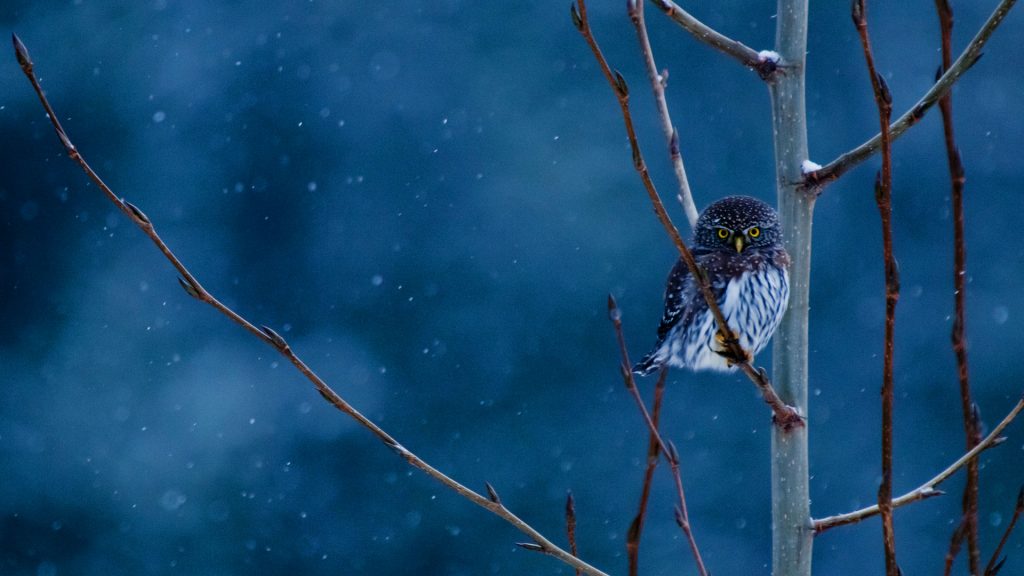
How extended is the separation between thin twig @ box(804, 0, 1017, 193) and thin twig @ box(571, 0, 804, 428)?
0.22 metres

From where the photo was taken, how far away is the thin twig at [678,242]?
778 mm

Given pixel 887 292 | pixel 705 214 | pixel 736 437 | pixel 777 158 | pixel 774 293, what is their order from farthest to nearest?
1. pixel 736 437
2. pixel 705 214
3. pixel 774 293
4. pixel 777 158
5. pixel 887 292

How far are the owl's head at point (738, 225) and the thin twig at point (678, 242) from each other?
92 cm

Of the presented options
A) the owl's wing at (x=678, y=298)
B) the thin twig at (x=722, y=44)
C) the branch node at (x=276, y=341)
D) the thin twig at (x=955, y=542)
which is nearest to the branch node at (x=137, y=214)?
the branch node at (x=276, y=341)

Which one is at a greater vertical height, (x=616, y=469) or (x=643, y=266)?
(x=643, y=266)

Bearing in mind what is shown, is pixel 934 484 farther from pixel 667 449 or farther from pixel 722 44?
pixel 722 44

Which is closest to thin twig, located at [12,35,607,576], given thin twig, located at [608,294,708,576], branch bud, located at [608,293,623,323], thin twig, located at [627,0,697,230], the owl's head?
thin twig, located at [608,294,708,576]

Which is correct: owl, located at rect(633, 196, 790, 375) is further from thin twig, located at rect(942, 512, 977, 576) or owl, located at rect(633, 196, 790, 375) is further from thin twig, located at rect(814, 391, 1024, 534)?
thin twig, located at rect(942, 512, 977, 576)

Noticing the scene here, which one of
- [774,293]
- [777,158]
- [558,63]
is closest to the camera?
[777,158]

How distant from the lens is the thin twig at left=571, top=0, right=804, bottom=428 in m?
0.78

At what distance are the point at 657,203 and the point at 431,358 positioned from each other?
6389 millimetres

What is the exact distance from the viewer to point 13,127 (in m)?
7.59

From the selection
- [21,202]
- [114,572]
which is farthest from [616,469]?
[21,202]

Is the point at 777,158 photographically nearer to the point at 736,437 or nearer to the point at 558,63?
the point at 736,437
